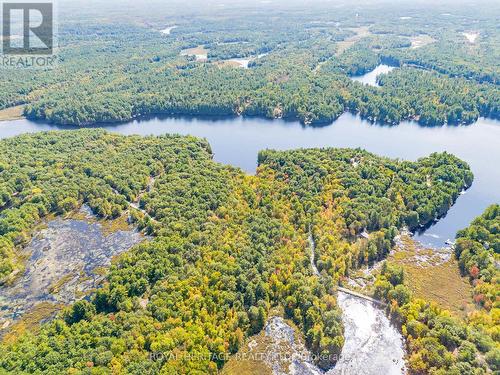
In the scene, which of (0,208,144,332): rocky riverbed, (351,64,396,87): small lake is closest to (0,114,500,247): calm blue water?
(351,64,396,87): small lake

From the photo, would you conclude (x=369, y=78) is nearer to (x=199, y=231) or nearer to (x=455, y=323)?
(x=199, y=231)

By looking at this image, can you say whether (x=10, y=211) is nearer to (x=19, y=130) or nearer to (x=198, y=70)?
(x=19, y=130)

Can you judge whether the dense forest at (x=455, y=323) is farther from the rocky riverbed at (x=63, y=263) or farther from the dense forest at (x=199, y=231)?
the rocky riverbed at (x=63, y=263)

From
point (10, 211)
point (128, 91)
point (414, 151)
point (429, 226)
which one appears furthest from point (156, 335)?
point (128, 91)

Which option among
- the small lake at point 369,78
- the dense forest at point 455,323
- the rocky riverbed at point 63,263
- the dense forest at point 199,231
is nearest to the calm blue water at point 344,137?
the dense forest at point 199,231

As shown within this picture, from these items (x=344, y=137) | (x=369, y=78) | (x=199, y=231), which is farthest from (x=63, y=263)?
(x=369, y=78)

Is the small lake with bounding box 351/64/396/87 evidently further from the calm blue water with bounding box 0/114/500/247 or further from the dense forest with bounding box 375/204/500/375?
the dense forest with bounding box 375/204/500/375
